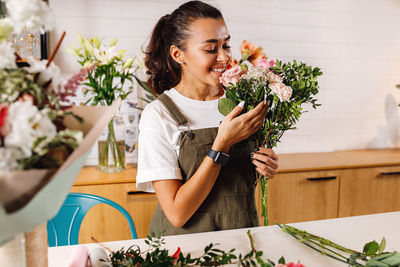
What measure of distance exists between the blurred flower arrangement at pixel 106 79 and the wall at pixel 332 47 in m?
0.49

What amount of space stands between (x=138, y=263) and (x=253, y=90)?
0.75 meters

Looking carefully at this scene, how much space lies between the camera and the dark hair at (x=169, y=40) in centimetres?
164

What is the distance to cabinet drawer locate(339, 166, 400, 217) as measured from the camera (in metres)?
2.85

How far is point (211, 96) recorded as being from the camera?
5.80ft

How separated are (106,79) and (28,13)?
1744mm

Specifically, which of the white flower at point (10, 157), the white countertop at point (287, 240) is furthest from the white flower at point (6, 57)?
the white countertop at point (287, 240)

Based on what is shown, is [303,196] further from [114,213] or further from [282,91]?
[282,91]

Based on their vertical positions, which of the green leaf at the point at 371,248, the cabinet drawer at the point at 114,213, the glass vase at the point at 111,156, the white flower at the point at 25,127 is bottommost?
the cabinet drawer at the point at 114,213

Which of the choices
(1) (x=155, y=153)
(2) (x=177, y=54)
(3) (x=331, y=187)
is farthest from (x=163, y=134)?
(3) (x=331, y=187)

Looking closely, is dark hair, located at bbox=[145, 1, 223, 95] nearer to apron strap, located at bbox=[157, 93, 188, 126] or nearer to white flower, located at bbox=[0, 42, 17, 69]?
apron strap, located at bbox=[157, 93, 188, 126]

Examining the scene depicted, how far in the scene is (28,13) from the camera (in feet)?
1.92

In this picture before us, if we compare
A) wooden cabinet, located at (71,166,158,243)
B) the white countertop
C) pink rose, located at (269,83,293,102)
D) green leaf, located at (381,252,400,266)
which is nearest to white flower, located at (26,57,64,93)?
Answer: the white countertop

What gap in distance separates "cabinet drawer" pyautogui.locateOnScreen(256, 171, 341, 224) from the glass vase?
101 centimetres

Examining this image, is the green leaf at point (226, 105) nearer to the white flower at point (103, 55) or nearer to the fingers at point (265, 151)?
the fingers at point (265, 151)
